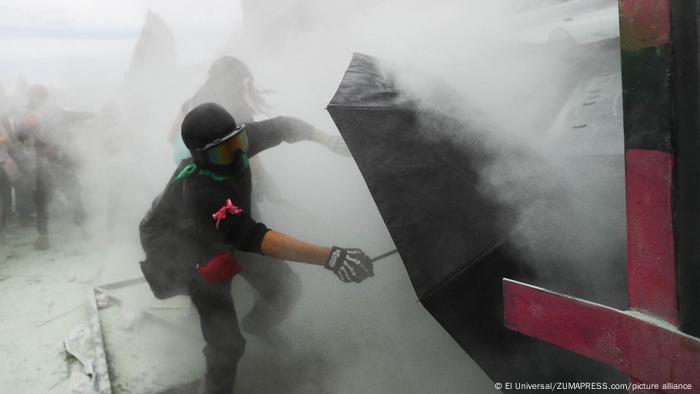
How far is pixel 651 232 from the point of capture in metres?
1.08

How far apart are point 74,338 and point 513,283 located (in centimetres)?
278

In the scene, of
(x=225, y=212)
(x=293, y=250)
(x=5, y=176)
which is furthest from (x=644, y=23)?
(x=5, y=176)

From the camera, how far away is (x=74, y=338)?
2916mm

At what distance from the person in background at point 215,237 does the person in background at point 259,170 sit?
145 mm

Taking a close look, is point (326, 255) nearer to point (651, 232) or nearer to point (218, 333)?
point (218, 333)

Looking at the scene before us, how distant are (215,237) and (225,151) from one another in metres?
0.45

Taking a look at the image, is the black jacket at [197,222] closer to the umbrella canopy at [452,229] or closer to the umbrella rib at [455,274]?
the umbrella canopy at [452,229]

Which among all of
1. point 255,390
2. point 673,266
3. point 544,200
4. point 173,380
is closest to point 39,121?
point 173,380

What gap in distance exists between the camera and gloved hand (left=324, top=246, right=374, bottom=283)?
1.80 metres

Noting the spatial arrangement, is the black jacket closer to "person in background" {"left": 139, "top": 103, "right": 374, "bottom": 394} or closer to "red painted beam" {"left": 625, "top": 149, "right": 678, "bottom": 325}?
"person in background" {"left": 139, "top": 103, "right": 374, "bottom": 394}

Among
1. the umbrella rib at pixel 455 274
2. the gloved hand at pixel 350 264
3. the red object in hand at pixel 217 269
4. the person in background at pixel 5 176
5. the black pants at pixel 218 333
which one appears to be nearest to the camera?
the umbrella rib at pixel 455 274

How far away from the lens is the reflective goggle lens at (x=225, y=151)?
78.5 inches

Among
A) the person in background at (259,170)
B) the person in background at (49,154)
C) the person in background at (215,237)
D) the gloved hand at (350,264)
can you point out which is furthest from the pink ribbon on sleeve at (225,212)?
the person in background at (49,154)

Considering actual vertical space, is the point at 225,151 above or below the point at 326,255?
above
